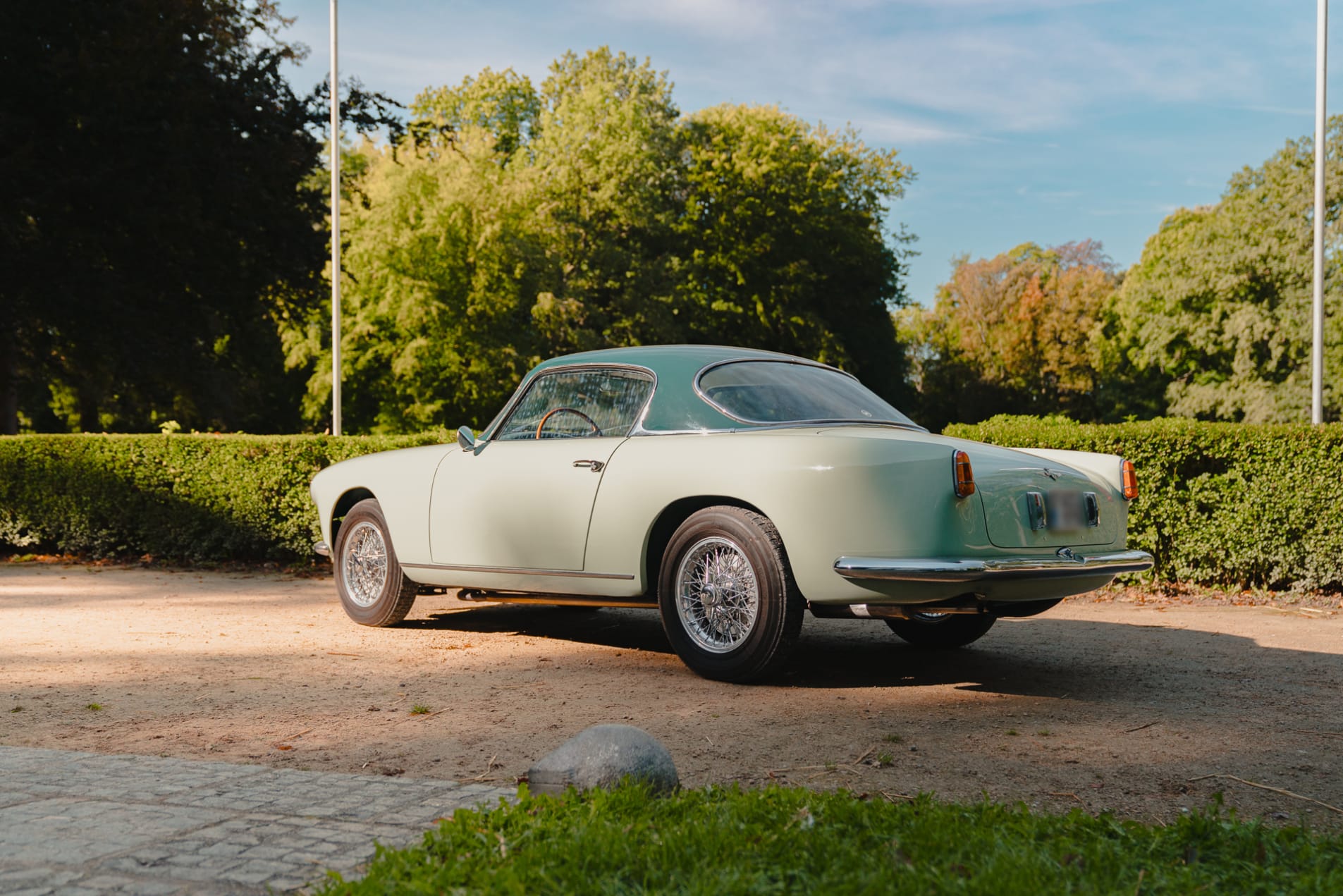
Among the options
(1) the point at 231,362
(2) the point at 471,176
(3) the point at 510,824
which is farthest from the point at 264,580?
(2) the point at 471,176

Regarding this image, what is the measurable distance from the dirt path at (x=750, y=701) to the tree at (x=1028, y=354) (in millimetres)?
49993

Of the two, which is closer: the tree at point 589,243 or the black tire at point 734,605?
the black tire at point 734,605

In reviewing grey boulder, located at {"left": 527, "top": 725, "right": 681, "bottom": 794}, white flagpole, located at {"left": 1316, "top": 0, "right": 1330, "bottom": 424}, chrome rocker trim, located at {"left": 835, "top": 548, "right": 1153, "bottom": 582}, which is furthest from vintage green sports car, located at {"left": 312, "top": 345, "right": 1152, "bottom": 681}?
white flagpole, located at {"left": 1316, "top": 0, "right": 1330, "bottom": 424}

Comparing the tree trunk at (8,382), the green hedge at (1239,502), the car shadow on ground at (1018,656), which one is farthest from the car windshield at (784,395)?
the tree trunk at (8,382)

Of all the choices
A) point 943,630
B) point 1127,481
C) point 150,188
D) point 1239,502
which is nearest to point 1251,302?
point 1239,502

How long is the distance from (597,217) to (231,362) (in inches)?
845

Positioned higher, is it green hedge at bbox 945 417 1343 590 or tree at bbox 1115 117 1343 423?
tree at bbox 1115 117 1343 423

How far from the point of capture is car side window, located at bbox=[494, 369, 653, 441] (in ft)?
22.0

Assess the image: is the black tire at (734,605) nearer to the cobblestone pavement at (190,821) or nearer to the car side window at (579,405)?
the car side window at (579,405)

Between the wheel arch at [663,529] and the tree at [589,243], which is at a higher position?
the tree at [589,243]

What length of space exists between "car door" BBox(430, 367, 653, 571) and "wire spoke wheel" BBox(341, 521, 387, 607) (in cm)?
88

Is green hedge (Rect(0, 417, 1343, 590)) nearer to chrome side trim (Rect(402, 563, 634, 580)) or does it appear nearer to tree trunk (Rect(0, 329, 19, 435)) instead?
tree trunk (Rect(0, 329, 19, 435))

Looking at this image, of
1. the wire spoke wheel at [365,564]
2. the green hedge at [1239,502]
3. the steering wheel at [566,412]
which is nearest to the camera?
the steering wheel at [566,412]

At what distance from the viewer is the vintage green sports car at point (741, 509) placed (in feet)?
17.9
